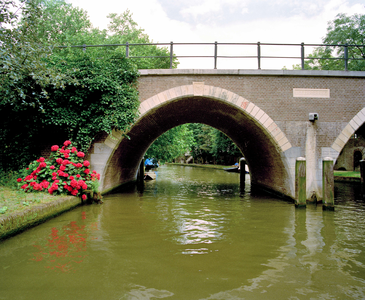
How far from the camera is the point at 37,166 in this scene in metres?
8.27

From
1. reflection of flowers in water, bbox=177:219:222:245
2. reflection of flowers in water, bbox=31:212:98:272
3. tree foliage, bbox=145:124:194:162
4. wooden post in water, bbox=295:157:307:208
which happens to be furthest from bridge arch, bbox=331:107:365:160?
tree foliage, bbox=145:124:194:162

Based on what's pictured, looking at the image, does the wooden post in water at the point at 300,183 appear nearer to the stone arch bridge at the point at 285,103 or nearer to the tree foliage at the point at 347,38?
the stone arch bridge at the point at 285,103

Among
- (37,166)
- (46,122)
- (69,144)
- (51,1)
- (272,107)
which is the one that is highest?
(51,1)

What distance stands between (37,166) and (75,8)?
76.2 ft

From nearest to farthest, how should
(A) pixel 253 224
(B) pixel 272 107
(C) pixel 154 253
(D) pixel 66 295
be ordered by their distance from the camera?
(D) pixel 66 295, (C) pixel 154 253, (A) pixel 253 224, (B) pixel 272 107

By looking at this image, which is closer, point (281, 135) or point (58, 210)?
point (58, 210)

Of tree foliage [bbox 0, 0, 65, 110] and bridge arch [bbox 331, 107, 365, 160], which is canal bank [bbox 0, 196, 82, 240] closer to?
tree foliage [bbox 0, 0, 65, 110]

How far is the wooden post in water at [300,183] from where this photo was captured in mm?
8485

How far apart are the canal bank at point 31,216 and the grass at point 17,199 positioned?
0.14 meters

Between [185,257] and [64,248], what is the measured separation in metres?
2.11

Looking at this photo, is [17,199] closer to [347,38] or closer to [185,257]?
[185,257]

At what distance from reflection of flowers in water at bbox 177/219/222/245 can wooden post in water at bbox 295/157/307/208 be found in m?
3.65

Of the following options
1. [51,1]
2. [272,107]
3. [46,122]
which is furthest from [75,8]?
[272,107]

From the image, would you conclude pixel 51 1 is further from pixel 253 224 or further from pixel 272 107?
pixel 253 224
